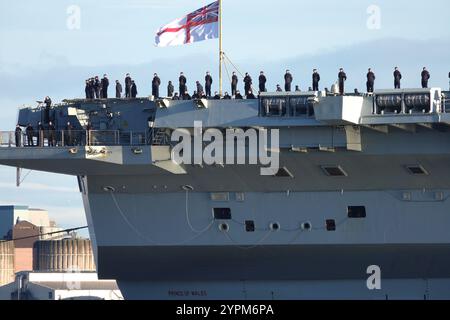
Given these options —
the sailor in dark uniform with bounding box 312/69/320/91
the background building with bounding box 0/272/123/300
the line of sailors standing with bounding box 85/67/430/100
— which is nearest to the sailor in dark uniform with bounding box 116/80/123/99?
the line of sailors standing with bounding box 85/67/430/100

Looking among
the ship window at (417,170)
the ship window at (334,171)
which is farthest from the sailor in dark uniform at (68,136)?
the ship window at (417,170)

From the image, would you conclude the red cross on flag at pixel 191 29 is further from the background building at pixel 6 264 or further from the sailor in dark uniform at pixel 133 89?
the background building at pixel 6 264

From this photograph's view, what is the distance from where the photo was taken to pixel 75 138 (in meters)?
38.9

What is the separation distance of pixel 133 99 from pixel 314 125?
245 inches

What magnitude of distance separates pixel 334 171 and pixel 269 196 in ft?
7.77

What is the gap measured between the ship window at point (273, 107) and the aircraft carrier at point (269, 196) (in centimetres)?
3

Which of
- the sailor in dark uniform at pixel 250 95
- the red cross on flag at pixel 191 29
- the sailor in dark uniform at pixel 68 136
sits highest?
the red cross on flag at pixel 191 29

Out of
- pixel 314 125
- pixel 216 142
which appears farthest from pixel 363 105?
pixel 216 142

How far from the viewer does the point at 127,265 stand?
40.2m

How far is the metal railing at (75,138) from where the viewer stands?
38.5m

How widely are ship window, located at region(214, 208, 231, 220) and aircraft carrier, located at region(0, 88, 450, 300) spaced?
0.20 ft

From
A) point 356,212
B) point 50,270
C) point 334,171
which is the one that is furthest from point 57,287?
point 334,171

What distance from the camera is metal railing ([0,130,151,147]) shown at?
3848cm

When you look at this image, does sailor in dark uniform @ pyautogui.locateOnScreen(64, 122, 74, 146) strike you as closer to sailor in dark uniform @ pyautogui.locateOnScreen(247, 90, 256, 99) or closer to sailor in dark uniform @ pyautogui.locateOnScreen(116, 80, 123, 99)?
sailor in dark uniform @ pyautogui.locateOnScreen(116, 80, 123, 99)
